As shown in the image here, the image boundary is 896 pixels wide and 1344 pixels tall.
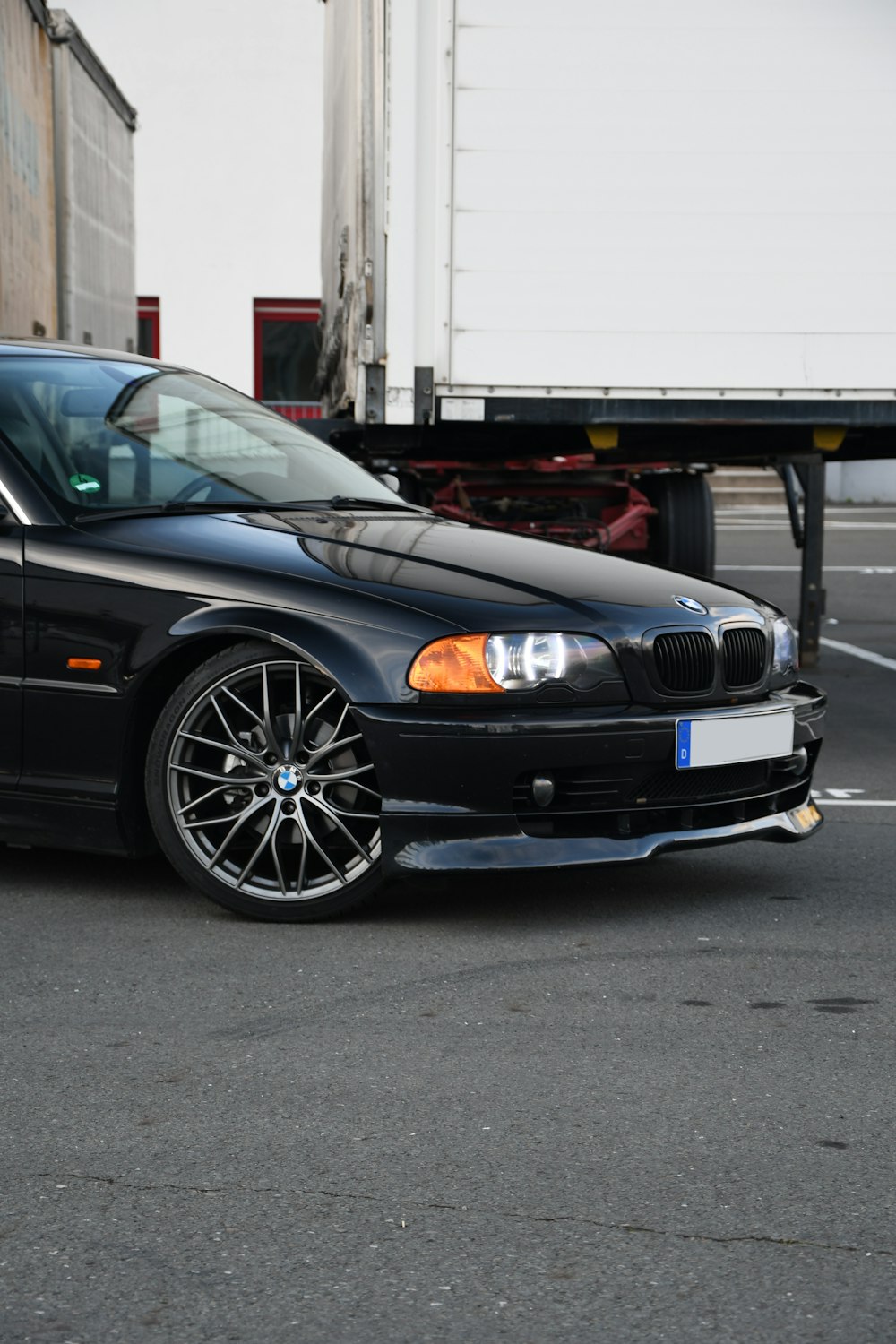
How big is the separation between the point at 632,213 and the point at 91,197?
7931 mm

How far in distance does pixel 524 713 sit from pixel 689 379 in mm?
3426

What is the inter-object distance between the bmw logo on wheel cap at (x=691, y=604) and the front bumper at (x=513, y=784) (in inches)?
12.3

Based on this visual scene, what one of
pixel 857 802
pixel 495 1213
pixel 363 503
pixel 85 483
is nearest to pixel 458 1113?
pixel 495 1213

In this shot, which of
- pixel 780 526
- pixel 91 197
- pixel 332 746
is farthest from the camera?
pixel 780 526

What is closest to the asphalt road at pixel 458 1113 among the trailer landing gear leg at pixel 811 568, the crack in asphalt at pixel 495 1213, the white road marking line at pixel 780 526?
the crack in asphalt at pixel 495 1213

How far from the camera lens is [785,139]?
23.4 feet

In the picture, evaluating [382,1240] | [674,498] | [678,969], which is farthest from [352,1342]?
[674,498]

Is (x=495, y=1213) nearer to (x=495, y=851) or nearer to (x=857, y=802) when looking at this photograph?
(x=495, y=851)

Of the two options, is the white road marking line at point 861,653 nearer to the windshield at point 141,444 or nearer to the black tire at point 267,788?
the windshield at point 141,444

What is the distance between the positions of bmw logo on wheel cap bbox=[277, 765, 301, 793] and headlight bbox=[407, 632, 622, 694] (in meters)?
0.39

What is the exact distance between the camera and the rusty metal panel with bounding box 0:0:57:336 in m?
10.3

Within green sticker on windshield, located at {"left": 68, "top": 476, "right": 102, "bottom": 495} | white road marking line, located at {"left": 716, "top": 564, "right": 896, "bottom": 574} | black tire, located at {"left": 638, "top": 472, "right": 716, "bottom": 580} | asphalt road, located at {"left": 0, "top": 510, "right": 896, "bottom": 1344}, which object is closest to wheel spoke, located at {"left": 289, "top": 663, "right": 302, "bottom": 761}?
asphalt road, located at {"left": 0, "top": 510, "right": 896, "bottom": 1344}

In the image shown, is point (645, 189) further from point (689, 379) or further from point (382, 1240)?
point (382, 1240)

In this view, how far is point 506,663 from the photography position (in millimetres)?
4207
